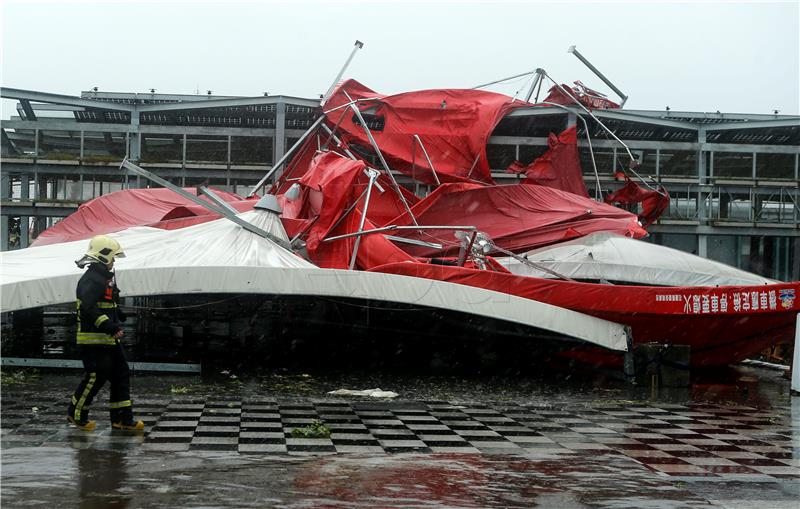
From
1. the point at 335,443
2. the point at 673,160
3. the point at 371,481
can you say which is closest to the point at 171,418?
the point at 335,443

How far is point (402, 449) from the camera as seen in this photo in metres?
8.77

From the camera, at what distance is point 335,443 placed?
8969 mm

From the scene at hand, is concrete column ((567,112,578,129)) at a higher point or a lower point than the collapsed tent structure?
higher

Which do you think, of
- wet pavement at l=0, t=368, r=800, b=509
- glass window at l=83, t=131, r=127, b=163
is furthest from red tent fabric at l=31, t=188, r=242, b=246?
wet pavement at l=0, t=368, r=800, b=509

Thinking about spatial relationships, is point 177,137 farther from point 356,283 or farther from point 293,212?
point 356,283

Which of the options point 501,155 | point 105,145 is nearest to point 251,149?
point 105,145

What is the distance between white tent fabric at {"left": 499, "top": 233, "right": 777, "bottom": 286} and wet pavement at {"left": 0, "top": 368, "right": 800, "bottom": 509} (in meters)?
5.61

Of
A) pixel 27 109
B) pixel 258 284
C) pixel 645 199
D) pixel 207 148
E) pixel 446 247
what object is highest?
pixel 27 109

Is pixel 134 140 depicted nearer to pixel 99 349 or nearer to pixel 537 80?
pixel 537 80

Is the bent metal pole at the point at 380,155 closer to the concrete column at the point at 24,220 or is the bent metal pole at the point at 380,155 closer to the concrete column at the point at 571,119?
the concrete column at the point at 571,119

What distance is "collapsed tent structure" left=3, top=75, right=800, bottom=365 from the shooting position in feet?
50.2

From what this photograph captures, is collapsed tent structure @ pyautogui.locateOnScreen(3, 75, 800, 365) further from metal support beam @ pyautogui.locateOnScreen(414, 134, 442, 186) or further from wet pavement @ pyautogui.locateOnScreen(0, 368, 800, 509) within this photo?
wet pavement @ pyautogui.locateOnScreen(0, 368, 800, 509)

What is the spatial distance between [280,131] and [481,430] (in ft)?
60.5

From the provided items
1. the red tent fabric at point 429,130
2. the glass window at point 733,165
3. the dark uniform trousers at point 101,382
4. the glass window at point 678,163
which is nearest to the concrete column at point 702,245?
the glass window at point 678,163
